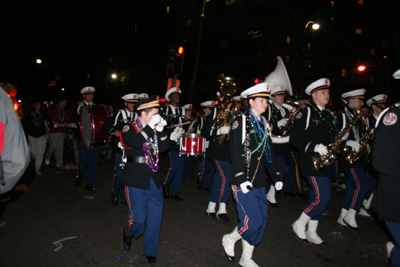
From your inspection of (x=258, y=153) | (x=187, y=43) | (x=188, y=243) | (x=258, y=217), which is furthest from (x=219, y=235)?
(x=187, y=43)

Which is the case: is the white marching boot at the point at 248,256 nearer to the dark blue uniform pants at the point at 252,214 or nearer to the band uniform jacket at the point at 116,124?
the dark blue uniform pants at the point at 252,214

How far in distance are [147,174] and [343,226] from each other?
3755mm

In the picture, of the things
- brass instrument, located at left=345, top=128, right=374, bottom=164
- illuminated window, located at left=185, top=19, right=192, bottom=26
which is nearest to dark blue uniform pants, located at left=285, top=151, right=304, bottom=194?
brass instrument, located at left=345, top=128, right=374, bottom=164

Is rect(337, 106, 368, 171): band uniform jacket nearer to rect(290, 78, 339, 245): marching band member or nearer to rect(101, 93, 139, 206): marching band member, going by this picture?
rect(290, 78, 339, 245): marching band member

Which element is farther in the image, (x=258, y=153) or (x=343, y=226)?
(x=343, y=226)

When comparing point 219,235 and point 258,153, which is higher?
point 258,153

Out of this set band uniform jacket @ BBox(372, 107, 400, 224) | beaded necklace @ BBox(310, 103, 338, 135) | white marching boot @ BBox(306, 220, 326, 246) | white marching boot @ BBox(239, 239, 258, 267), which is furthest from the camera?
beaded necklace @ BBox(310, 103, 338, 135)

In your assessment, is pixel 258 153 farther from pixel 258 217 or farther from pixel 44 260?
pixel 44 260

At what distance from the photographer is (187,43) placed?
69.1ft

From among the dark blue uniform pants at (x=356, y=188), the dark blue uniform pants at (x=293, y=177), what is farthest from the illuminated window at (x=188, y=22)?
the dark blue uniform pants at (x=356, y=188)

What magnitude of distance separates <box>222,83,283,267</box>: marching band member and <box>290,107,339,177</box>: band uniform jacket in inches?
31.1

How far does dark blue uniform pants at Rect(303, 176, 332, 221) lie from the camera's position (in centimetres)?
381

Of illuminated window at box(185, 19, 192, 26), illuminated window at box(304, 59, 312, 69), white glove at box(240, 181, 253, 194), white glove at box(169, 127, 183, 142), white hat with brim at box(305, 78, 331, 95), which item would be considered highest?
illuminated window at box(185, 19, 192, 26)

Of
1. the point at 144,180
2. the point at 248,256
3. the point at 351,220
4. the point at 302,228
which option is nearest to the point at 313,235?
the point at 302,228
